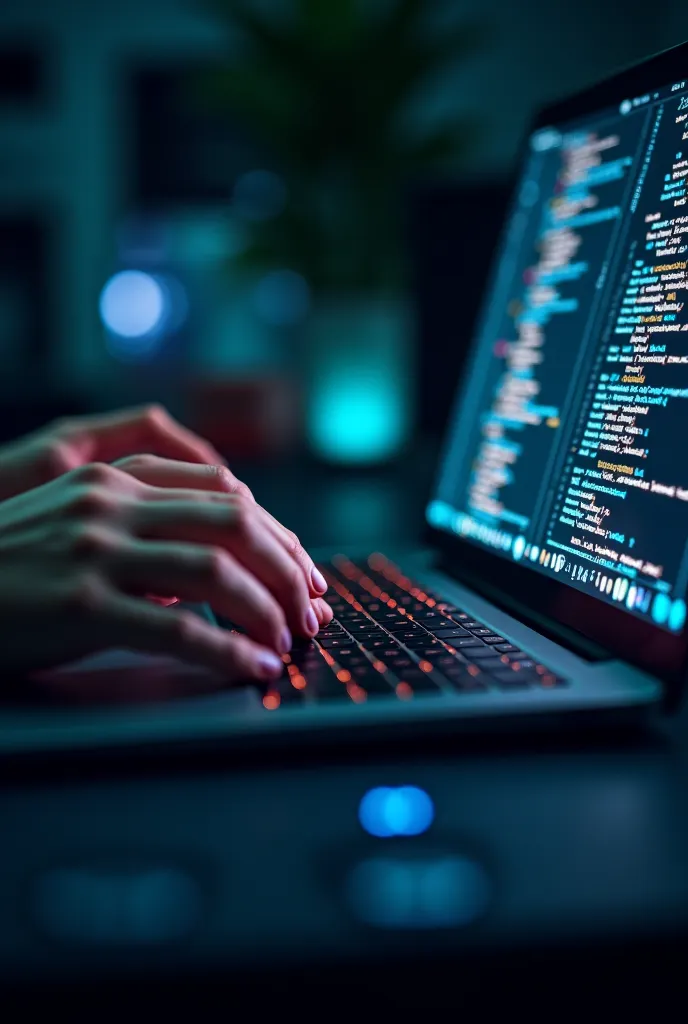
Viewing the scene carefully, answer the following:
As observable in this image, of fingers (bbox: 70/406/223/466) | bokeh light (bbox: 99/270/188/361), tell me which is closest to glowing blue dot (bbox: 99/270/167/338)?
bokeh light (bbox: 99/270/188/361)

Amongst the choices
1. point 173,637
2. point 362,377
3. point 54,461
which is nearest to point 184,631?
point 173,637

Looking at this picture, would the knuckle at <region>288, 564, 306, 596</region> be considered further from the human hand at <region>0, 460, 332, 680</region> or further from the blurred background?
the blurred background

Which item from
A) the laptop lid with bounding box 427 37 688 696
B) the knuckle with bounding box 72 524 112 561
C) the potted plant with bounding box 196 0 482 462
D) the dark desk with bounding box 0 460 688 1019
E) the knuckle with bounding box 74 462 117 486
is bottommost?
the dark desk with bounding box 0 460 688 1019

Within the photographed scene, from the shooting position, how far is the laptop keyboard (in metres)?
0.47

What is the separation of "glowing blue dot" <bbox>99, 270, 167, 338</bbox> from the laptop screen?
3106mm

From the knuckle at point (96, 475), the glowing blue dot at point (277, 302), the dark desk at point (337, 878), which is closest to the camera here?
the dark desk at point (337, 878)

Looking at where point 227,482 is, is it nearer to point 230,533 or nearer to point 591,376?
point 230,533

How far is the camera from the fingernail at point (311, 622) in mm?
576

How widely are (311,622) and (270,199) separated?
4104 mm

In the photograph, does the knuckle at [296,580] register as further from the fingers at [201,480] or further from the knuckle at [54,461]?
the knuckle at [54,461]

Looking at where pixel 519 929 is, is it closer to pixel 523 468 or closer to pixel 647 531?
pixel 647 531

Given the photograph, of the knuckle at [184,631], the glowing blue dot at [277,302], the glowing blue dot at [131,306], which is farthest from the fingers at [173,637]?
the glowing blue dot at [277,302]

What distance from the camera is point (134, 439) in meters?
0.91

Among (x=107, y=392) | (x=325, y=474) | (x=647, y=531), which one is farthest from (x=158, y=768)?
(x=107, y=392)
